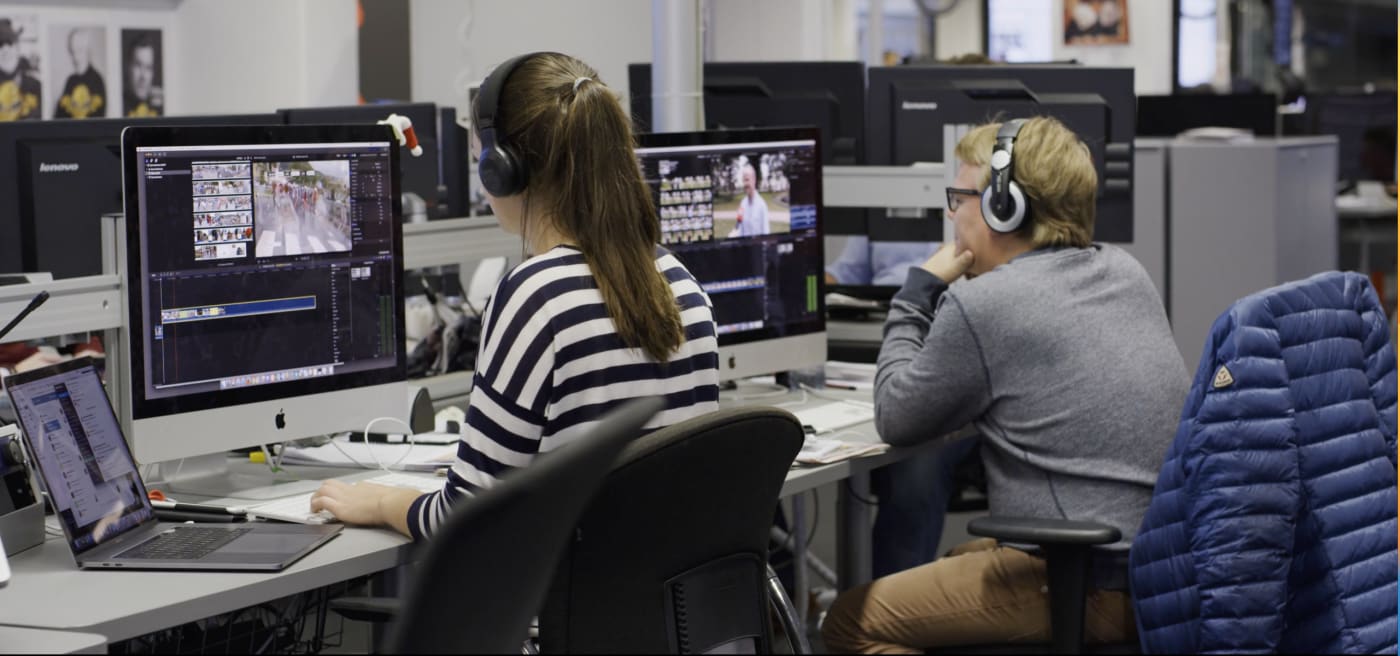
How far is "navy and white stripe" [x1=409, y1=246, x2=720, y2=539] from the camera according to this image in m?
1.75

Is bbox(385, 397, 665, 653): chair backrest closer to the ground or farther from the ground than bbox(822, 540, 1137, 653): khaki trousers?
farther from the ground

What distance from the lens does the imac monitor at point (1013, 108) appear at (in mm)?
3289

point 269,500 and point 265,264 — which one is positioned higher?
point 265,264

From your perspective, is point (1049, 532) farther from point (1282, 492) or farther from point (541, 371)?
point (541, 371)

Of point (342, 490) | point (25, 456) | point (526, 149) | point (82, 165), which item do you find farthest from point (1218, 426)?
point (82, 165)

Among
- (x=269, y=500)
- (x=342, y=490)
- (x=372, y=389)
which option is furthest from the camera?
(x=372, y=389)

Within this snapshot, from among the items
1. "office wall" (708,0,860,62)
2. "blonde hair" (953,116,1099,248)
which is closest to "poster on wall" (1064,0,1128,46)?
"office wall" (708,0,860,62)

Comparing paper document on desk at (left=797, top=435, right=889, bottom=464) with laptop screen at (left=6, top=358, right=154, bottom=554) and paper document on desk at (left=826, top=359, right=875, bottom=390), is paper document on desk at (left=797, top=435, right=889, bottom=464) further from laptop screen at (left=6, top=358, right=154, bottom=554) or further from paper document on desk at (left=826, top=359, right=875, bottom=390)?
laptop screen at (left=6, top=358, right=154, bottom=554)

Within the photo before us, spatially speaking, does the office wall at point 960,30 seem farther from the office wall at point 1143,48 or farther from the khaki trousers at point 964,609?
the khaki trousers at point 964,609

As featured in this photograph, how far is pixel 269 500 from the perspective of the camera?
2105mm

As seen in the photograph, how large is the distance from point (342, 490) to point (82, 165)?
0.89 meters

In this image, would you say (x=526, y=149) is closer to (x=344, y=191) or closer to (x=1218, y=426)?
(x=344, y=191)

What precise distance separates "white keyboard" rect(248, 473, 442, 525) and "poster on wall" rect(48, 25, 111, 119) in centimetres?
283

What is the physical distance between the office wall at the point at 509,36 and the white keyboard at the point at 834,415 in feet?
7.56
